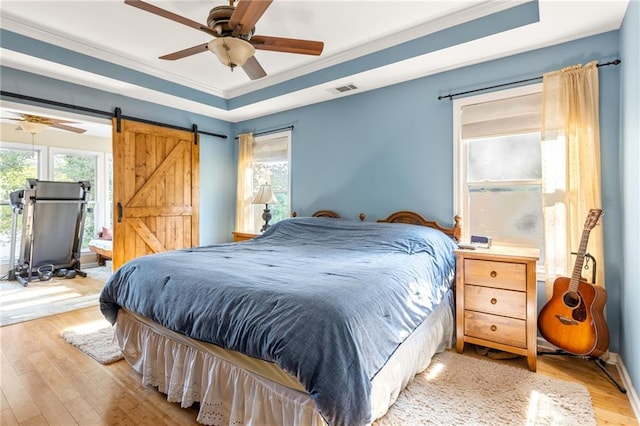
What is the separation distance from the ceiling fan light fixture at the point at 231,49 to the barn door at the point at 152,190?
2396mm

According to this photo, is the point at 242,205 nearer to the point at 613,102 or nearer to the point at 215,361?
the point at 215,361

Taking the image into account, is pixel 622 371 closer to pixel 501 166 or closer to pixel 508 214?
pixel 508 214

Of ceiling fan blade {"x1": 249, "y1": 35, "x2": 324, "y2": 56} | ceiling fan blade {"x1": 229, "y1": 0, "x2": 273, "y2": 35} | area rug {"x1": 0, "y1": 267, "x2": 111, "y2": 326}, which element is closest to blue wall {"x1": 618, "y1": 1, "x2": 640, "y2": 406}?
ceiling fan blade {"x1": 249, "y1": 35, "x2": 324, "y2": 56}

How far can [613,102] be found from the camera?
2381 mm

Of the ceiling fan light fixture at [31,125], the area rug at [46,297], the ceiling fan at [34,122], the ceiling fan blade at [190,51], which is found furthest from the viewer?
the ceiling fan light fixture at [31,125]

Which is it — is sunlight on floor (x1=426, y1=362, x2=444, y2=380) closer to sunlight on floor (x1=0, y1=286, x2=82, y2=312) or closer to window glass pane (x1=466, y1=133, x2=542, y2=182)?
window glass pane (x1=466, y1=133, x2=542, y2=182)

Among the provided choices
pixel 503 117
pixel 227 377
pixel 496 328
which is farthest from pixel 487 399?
pixel 503 117

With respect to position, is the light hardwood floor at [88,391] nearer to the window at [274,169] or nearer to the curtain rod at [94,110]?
the curtain rod at [94,110]

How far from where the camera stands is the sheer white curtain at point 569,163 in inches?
94.0

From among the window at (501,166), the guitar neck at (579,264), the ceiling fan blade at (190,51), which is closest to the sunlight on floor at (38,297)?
the ceiling fan blade at (190,51)

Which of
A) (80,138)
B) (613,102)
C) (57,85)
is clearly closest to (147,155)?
(57,85)

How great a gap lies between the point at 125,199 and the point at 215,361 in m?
3.07

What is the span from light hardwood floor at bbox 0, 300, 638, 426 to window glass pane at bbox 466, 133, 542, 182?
5.08ft

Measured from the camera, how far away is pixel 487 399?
1.93 m
